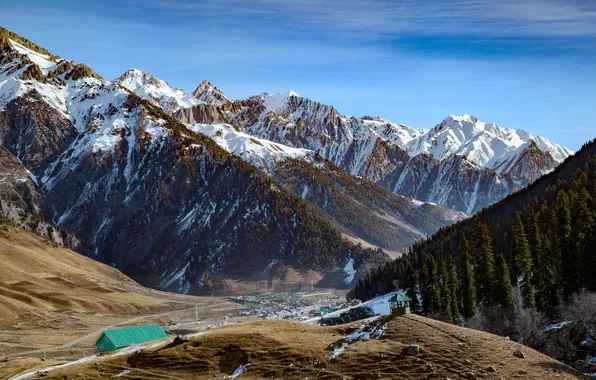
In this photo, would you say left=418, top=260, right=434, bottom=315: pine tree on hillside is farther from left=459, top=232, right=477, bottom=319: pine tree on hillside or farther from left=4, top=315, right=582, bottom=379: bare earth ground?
left=4, top=315, right=582, bottom=379: bare earth ground

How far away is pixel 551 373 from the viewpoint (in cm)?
7319

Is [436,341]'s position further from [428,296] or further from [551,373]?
[428,296]

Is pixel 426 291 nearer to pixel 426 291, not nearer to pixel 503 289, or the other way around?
pixel 426 291

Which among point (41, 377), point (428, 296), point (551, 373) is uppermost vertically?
point (428, 296)

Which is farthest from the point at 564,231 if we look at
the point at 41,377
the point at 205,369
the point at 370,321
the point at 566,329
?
the point at 41,377

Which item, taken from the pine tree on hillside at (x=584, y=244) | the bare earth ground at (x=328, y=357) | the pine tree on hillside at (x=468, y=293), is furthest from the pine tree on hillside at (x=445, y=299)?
the bare earth ground at (x=328, y=357)

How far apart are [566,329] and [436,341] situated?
87.4 ft

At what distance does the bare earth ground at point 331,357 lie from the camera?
244 feet

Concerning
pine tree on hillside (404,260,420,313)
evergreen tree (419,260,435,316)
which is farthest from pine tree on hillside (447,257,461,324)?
pine tree on hillside (404,260,420,313)

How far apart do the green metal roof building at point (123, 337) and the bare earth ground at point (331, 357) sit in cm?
3471

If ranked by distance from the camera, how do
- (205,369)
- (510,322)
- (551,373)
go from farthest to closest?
1. (510,322)
2. (205,369)
3. (551,373)

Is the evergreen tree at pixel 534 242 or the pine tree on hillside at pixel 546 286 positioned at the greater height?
the evergreen tree at pixel 534 242

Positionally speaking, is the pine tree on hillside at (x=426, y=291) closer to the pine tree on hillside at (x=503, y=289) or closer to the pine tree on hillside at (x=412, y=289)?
the pine tree on hillside at (x=412, y=289)

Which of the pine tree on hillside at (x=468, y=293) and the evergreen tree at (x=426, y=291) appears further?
the evergreen tree at (x=426, y=291)
